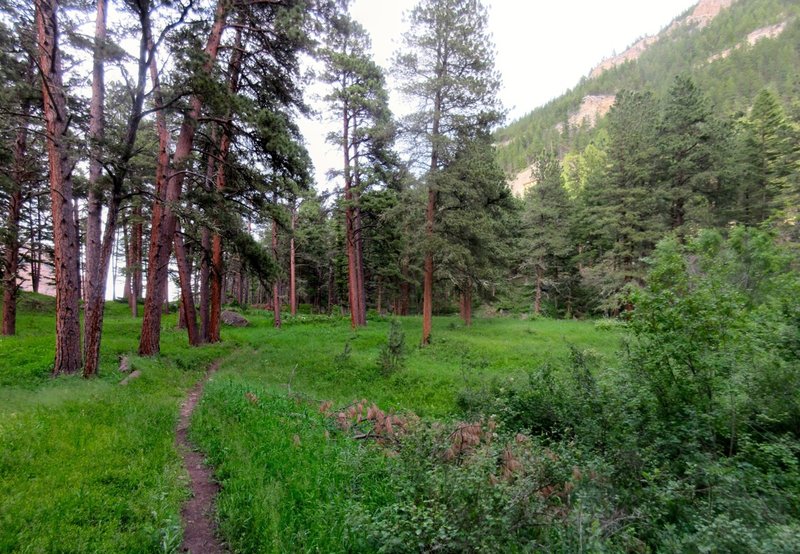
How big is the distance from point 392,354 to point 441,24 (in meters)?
13.3

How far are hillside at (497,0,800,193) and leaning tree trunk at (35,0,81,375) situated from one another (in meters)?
92.6

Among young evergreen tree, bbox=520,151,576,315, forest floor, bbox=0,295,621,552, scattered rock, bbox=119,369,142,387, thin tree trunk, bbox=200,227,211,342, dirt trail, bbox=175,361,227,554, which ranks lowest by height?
dirt trail, bbox=175,361,227,554

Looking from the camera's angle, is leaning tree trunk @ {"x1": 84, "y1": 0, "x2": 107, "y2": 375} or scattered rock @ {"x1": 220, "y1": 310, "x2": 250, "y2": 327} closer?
leaning tree trunk @ {"x1": 84, "y1": 0, "x2": 107, "y2": 375}

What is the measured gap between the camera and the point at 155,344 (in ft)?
37.7

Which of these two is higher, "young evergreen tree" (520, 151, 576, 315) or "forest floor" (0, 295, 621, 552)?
"young evergreen tree" (520, 151, 576, 315)

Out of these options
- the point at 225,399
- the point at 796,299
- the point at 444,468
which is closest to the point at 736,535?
the point at 444,468

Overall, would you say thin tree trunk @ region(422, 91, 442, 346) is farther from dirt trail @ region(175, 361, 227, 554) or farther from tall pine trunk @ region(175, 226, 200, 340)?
dirt trail @ region(175, 361, 227, 554)

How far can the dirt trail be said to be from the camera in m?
3.39

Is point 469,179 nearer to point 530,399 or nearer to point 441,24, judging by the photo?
point 441,24

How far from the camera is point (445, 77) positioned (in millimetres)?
15039

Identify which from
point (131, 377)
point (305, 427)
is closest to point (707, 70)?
point (305, 427)

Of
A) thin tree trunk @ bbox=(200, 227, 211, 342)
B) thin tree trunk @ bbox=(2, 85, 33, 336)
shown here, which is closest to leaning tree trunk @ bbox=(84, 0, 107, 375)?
thin tree trunk @ bbox=(200, 227, 211, 342)

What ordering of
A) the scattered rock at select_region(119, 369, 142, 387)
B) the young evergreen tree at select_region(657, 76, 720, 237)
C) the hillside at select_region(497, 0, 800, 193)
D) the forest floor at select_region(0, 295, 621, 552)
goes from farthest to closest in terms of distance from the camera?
the hillside at select_region(497, 0, 800, 193)
the young evergreen tree at select_region(657, 76, 720, 237)
the scattered rock at select_region(119, 369, 142, 387)
the forest floor at select_region(0, 295, 621, 552)

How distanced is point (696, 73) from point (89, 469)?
Answer: 144907 mm
